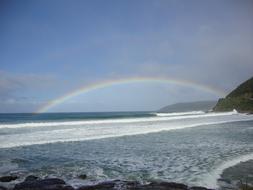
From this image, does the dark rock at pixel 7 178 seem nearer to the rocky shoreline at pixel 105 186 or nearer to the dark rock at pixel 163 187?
the rocky shoreline at pixel 105 186

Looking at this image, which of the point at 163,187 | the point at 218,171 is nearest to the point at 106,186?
the point at 163,187

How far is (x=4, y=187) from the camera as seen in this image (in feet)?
31.0

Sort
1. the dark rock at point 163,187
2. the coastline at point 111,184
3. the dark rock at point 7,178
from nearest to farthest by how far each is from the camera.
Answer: the dark rock at point 163,187 < the coastline at point 111,184 < the dark rock at point 7,178

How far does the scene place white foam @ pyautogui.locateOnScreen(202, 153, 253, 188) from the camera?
388 inches

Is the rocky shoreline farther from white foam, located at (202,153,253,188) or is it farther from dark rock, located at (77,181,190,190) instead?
white foam, located at (202,153,253,188)

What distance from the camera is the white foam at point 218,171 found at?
9.86 metres

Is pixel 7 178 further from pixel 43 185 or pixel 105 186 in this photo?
pixel 105 186

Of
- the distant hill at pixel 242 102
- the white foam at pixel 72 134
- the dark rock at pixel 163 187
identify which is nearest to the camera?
the dark rock at pixel 163 187

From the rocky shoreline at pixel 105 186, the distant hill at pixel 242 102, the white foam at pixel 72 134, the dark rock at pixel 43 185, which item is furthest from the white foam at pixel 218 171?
the distant hill at pixel 242 102

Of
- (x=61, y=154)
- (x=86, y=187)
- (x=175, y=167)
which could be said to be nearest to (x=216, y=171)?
(x=175, y=167)

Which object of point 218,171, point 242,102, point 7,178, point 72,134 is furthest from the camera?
point 242,102

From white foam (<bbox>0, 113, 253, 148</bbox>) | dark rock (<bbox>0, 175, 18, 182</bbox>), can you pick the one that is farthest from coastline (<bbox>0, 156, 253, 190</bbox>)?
white foam (<bbox>0, 113, 253, 148</bbox>)

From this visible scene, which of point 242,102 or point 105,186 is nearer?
point 105,186

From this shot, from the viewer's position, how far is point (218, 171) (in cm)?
1178
